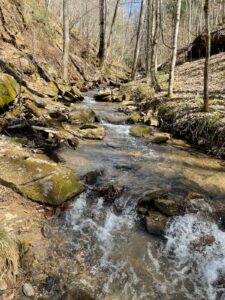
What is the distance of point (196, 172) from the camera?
24.7ft

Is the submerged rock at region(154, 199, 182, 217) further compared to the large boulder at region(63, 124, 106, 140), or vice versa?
the large boulder at region(63, 124, 106, 140)

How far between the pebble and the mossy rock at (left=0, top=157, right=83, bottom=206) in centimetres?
187

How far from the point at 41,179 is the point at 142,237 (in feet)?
7.69

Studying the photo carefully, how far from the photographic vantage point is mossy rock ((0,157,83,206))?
5.93m

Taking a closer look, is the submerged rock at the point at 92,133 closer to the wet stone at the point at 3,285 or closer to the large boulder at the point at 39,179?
the large boulder at the point at 39,179

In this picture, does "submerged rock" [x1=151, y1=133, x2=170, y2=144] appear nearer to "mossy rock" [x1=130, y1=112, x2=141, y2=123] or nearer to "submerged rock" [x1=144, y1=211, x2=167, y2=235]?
"mossy rock" [x1=130, y1=112, x2=141, y2=123]

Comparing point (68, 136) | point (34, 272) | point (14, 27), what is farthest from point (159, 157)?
point (14, 27)

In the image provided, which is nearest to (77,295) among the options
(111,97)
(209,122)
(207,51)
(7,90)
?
(209,122)

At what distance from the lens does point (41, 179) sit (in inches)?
245

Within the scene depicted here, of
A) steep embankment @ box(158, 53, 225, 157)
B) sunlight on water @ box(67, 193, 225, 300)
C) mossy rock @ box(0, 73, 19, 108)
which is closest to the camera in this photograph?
sunlight on water @ box(67, 193, 225, 300)

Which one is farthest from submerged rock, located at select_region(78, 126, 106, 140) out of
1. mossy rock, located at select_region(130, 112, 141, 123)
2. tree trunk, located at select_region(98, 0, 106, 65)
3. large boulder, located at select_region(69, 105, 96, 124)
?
tree trunk, located at select_region(98, 0, 106, 65)

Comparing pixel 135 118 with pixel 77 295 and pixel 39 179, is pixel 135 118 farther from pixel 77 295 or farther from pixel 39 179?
pixel 77 295

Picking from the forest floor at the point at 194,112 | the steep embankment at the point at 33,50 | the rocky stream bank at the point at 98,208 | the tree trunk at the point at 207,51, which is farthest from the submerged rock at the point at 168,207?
the steep embankment at the point at 33,50

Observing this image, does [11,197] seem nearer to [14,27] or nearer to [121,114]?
[121,114]
